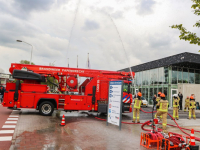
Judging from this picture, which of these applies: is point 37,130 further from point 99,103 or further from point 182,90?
point 182,90

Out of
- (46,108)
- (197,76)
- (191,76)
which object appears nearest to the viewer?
(46,108)

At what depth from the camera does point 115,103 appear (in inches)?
345

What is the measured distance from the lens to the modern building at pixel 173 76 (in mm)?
22672

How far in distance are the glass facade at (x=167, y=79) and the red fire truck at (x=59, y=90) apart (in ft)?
44.8

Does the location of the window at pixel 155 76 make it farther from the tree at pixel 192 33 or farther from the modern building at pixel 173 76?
the tree at pixel 192 33

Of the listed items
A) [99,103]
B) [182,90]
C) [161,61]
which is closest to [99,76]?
[99,103]

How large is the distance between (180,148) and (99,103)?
7.60 metres

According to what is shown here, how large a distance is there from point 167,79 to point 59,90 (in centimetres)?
1739

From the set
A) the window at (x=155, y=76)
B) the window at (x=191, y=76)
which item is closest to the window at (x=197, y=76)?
the window at (x=191, y=76)

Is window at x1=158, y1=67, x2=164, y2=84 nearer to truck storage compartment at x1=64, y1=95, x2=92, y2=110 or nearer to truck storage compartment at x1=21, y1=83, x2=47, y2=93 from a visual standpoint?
truck storage compartment at x1=64, y1=95, x2=92, y2=110

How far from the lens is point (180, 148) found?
5562mm

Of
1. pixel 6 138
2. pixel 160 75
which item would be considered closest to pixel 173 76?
pixel 160 75

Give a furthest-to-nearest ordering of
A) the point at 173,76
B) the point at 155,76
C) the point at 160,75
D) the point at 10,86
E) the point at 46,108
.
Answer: the point at 155,76 < the point at 160,75 < the point at 173,76 < the point at 46,108 < the point at 10,86

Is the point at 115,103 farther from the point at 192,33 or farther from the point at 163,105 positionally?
the point at 192,33
